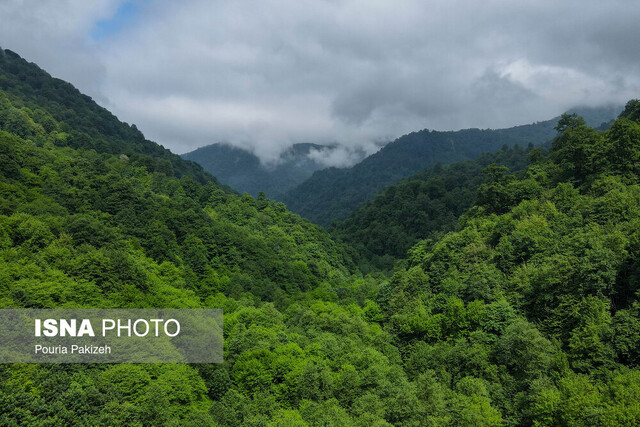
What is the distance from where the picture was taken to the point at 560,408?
25.5m

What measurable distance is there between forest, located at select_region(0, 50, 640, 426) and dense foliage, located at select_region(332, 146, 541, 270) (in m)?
56.6

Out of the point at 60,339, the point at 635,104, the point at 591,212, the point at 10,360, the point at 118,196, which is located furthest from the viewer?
the point at 635,104

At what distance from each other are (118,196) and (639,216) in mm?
59123

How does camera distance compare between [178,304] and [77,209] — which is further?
[77,209]

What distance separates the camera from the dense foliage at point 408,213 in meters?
128

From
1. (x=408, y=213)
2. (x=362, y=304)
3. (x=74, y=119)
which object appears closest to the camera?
(x=362, y=304)

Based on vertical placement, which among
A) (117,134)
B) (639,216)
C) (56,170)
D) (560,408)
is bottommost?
(560,408)

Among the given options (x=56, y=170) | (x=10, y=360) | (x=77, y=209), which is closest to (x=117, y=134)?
(x=56, y=170)

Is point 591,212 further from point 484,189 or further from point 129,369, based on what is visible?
point 129,369

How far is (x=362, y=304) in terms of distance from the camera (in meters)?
63.4

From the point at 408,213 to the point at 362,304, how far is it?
76.3 m

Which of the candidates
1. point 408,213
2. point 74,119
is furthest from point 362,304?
point 74,119

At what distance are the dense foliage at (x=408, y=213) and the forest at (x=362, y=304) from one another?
56.6 meters

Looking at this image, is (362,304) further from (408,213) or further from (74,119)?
(74,119)
